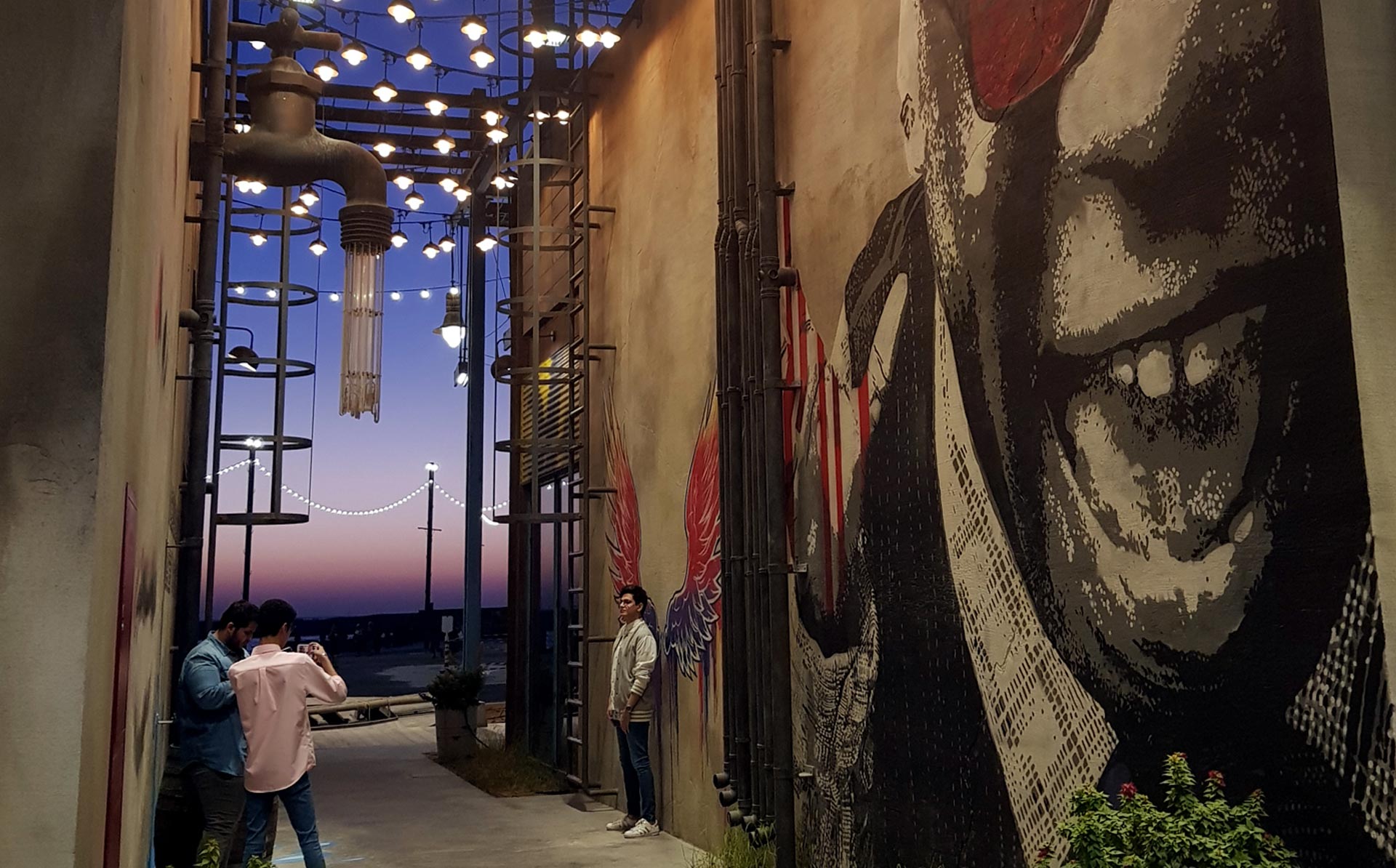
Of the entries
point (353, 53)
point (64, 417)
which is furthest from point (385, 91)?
point (64, 417)

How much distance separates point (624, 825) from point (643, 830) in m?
0.32

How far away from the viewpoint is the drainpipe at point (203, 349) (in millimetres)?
6926

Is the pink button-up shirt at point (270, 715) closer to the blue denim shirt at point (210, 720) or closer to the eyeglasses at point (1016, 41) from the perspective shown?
the blue denim shirt at point (210, 720)

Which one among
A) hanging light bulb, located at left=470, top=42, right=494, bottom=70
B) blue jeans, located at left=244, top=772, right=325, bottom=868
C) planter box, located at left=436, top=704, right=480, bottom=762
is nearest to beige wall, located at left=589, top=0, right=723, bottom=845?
hanging light bulb, located at left=470, top=42, right=494, bottom=70

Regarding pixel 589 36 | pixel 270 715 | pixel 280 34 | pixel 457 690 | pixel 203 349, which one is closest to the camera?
pixel 270 715

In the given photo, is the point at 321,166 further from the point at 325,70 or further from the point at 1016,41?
the point at 1016,41

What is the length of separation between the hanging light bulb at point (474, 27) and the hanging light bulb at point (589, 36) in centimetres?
137

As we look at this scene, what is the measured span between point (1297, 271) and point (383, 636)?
1521 inches

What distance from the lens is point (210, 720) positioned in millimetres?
6465

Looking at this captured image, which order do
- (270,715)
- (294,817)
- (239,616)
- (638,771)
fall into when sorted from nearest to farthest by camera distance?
1. (270,715)
2. (294,817)
3. (239,616)
4. (638,771)

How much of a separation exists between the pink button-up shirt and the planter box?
744 cm

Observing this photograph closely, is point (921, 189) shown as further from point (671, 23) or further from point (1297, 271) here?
point (671, 23)

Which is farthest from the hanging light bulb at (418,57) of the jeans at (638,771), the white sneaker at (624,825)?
the white sneaker at (624,825)

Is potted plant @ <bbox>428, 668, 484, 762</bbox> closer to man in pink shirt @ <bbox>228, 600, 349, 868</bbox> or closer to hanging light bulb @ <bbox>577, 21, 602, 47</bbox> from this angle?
man in pink shirt @ <bbox>228, 600, 349, 868</bbox>
